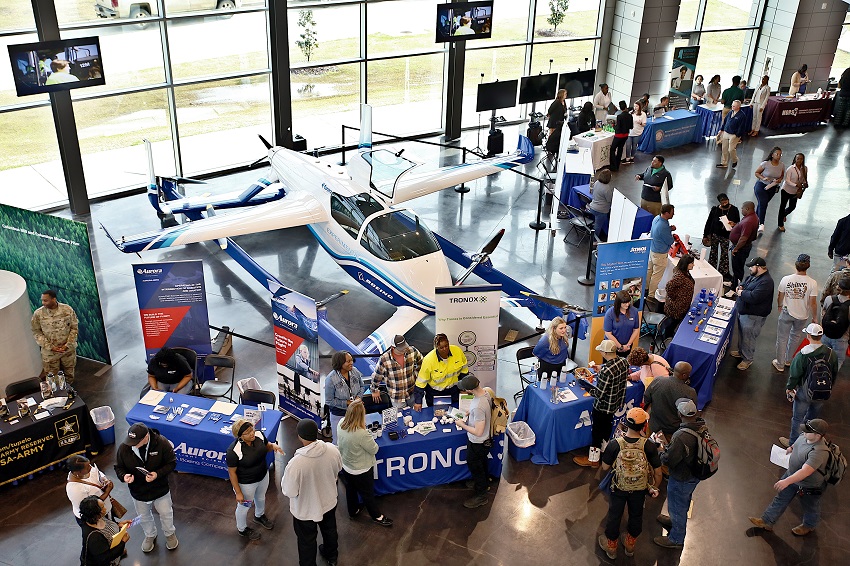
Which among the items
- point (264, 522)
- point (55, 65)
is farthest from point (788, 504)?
point (55, 65)

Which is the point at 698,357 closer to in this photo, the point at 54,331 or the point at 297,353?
the point at 297,353

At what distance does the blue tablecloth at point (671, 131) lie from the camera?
61.3 feet

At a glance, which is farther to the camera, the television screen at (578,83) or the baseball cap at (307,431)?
the television screen at (578,83)

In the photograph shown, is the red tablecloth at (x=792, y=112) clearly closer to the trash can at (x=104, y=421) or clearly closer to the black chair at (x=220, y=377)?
the black chair at (x=220, y=377)

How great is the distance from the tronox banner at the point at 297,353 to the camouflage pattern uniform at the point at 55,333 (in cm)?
270

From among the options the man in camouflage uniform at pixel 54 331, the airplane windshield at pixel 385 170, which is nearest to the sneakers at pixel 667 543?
the airplane windshield at pixel 385 170

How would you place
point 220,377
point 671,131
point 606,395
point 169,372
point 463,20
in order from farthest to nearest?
point 671,131
point 463,20
point 220,377
point 169,372
point 606,395

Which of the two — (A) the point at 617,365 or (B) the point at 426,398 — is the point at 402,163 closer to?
(B) the point at 426,398

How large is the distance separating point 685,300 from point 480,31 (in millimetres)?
9954

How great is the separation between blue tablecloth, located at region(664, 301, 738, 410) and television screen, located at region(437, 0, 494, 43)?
10005 millimetres

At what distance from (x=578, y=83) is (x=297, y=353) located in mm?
13086

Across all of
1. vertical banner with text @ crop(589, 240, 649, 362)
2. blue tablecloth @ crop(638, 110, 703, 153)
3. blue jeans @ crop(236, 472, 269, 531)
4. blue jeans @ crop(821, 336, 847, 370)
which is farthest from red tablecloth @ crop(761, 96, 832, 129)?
blue jeans @ crop(236, 472, 269, 531)

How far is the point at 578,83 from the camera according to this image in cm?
1916

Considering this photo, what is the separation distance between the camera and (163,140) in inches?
687
